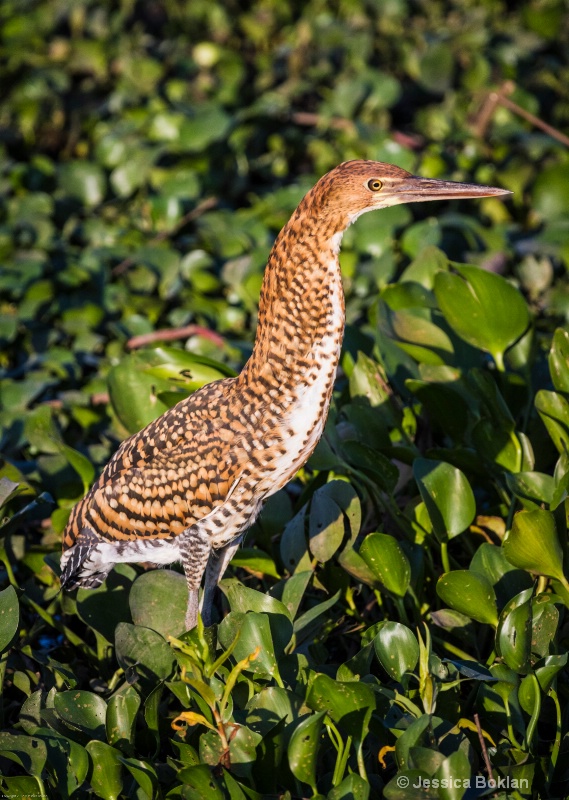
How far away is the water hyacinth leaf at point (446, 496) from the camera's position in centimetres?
381

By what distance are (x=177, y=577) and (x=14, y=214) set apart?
3.80 m

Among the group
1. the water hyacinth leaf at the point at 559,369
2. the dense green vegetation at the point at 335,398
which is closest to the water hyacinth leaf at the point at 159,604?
the dense green vegetation at the point at 335,398

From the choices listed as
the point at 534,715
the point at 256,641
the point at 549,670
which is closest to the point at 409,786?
the point at 534,715

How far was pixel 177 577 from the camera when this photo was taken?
4.07 meters

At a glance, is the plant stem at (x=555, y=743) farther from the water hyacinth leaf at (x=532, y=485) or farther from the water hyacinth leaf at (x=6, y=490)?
the water hyacinth leaf at (x=6, y=490)

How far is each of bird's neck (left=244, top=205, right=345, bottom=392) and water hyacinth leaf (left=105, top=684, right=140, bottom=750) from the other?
3.84ft

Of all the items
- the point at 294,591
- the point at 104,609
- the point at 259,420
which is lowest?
the point at 104,609

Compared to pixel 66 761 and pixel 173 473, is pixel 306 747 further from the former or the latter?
pixel 173 473

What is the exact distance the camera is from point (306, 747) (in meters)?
3.02

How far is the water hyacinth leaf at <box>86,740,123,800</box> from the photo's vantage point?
327cm

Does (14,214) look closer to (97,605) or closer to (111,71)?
(111,71)

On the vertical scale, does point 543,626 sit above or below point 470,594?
below

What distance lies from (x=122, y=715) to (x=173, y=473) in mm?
851

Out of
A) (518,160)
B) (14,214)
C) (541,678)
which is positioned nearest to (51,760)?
(541,678)
